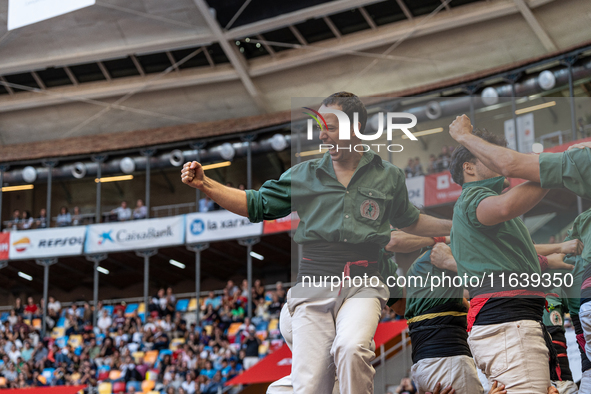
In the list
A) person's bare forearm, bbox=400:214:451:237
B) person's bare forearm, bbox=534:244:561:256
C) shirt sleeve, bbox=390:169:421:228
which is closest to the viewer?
shirt sleeve, bbox=390:169:421:228

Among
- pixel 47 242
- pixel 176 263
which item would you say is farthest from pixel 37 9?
pixel 176 263

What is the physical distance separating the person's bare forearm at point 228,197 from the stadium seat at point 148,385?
1375cm

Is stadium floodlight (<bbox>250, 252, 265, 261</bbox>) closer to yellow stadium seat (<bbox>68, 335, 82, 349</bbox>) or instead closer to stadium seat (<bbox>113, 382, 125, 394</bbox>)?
yellow stadium seat (<bbox>68, 335, 82, 349</bbox>)

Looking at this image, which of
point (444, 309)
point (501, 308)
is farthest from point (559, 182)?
point (444, 309)

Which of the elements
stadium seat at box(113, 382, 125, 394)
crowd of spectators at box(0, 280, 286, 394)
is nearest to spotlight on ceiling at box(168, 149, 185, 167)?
crowd of spectators at box(0, 280, 286, 394)

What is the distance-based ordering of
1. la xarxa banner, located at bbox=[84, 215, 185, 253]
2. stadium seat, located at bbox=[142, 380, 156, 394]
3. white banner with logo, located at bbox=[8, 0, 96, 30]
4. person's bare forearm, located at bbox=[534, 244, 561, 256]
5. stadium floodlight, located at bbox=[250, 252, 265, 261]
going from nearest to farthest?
1. person's bare forearm, located at bbox=[534, 244, 561, 256]
2. white banner with logo, located at bbox=[8, 0, 96, 30]
3. stadium seat, located at bbox=[142, 380, 156, 394]
4. la xarxa banner, located at bbox=[84, 215, 185, 253]
5. stadium floodlight, located at bbox=[250, 252, 265, 261]

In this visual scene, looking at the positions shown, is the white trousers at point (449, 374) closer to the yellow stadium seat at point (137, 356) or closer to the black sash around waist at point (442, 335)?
the black sash around waist at point (442, 335)

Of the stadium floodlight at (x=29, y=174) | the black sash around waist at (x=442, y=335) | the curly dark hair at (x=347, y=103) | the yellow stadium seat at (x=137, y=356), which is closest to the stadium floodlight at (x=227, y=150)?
the yellow stadium seat at (x=137, y=356)

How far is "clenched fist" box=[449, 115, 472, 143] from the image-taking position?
382cm

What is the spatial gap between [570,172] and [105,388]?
49.9ft

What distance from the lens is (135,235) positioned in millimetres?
22297

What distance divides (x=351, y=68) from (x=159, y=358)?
504 inches

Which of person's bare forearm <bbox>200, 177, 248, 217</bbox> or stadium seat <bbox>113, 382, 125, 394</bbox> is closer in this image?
person's bare forearm <bbox>200, 177, 248, 217</bbox>

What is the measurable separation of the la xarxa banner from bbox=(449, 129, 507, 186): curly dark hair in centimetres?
1806
